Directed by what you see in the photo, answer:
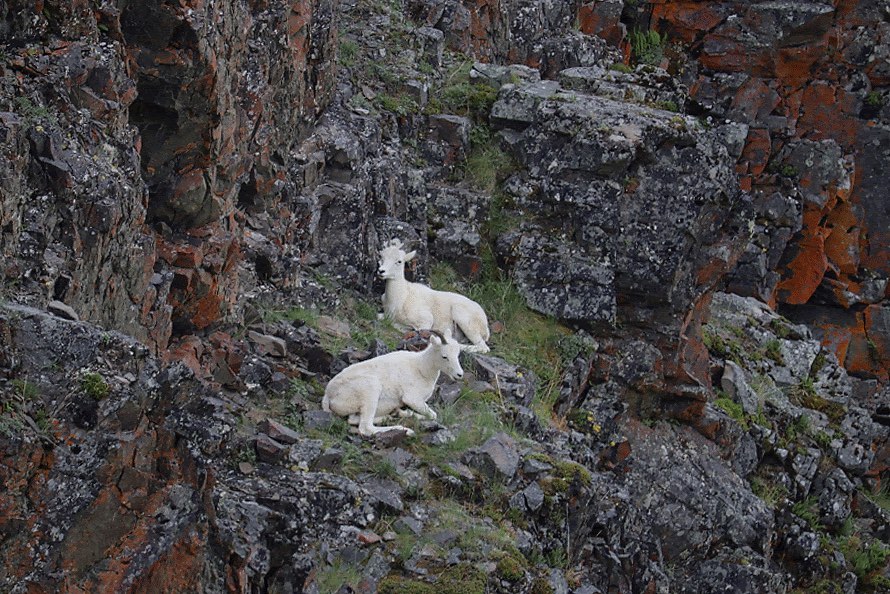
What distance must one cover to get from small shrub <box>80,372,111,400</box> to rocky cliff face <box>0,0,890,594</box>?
0.03 meters

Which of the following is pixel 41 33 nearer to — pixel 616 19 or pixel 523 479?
pixel 523 479

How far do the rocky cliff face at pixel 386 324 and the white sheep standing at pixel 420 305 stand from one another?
1.37ft

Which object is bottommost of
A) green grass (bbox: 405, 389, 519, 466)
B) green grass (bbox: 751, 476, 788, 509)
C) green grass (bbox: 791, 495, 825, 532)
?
green grass (bbox: 791, 495, 825, 532)

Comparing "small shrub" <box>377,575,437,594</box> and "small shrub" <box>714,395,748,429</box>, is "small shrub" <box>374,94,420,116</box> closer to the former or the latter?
"small shrub" <box>714,395,748,429</box>

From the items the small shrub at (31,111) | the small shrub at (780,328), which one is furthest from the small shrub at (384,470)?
the small shrub at (780,328)

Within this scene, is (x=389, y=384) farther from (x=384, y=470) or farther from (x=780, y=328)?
(x=780, y=328)

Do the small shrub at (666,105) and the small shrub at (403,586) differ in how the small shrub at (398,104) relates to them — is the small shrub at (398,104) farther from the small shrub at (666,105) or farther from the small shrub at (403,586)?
the small shrub at (403,586)

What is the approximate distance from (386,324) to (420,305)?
1.64ft

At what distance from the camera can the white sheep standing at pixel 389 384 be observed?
1139cm

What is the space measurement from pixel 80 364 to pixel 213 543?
171 centimetres

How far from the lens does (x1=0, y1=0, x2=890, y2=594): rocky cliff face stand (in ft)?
28.2

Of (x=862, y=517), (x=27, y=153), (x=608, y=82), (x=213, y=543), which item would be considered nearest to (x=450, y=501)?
(x=213, y=543)

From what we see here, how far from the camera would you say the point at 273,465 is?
33.5 feet

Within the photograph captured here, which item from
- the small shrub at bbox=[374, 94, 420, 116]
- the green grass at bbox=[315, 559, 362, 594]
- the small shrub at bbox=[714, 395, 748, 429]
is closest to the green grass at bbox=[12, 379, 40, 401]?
the green grass at bbox=[315, 559, 362, 594]
